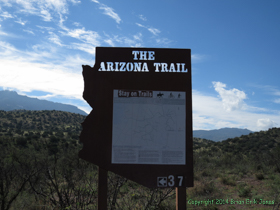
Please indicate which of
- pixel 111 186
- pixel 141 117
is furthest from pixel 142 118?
pixel 111 186

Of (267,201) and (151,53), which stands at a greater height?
(151,53)

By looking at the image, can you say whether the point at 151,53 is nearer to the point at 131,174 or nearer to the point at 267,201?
the point at 131,174

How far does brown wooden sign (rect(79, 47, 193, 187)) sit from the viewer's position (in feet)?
11.6

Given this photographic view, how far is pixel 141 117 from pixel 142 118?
0.08 feet

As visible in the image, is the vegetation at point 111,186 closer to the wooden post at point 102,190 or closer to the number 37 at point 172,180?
the wooden post at point 102,190

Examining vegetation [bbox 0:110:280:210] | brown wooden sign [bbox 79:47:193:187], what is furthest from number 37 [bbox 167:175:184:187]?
vegetation [bbox 0:110:280:210]

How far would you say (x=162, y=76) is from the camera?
146 inches

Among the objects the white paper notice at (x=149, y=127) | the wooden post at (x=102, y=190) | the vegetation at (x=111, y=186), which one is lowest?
the vegetation at (x=111, y=186)

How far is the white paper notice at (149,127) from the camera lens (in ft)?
11.7

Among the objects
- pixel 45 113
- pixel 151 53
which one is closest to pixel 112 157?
pixel 151 53

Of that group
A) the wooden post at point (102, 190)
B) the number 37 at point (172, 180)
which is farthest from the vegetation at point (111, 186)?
the number 37 at point (172, 180)

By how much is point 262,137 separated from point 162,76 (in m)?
28.1

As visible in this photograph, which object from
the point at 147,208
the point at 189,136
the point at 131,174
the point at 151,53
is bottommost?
the point at 147,208

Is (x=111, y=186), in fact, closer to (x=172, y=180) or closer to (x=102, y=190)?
(x=102, y=190)
